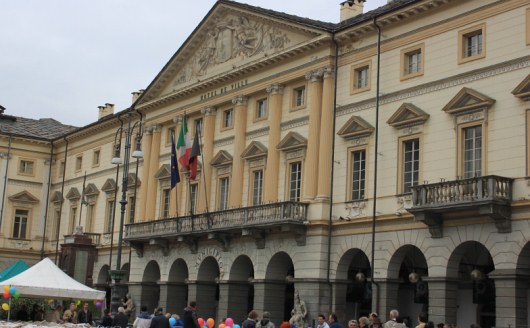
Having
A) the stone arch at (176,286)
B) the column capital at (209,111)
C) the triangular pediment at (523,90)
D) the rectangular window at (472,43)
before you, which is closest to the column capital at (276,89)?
the column capital at (209,111)

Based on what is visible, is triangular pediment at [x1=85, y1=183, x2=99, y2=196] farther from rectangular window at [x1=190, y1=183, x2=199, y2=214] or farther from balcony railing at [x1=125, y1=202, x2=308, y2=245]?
rectangular window at [x1=190, y1=183, x2=199, y2=214]

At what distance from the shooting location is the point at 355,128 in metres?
37.1

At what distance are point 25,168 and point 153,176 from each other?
19.1m

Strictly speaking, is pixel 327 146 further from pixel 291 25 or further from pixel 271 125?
pixel 291 25

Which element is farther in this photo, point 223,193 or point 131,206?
point 131,206

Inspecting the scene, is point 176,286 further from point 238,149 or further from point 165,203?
point 238,149

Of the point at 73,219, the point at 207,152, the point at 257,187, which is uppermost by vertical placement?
the point at 207,152

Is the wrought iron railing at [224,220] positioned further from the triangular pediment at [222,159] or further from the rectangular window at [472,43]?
the rectangular window at [472,43]

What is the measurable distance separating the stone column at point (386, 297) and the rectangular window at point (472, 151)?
577cm

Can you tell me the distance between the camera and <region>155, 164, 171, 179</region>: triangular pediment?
1955 inches

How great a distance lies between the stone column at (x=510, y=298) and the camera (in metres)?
29.0

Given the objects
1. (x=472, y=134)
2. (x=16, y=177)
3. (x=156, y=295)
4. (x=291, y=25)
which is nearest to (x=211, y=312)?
(x=156, y=295)

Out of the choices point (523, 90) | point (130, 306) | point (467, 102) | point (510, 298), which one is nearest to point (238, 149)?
point (130, 306)

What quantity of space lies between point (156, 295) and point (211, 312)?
628 centimetres
